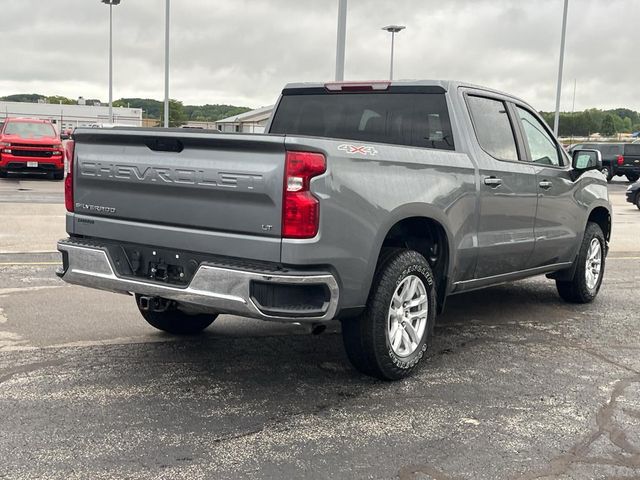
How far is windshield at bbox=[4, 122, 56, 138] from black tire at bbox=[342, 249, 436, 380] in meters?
20.2

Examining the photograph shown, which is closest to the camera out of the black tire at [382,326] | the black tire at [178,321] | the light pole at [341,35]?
the black tire at [382,326]

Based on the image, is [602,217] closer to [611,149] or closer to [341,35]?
[341,35]

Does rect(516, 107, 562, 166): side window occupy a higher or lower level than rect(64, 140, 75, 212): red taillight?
higher

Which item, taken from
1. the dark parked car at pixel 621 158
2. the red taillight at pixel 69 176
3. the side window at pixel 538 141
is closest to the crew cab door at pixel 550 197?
the side window at pixel 538 141

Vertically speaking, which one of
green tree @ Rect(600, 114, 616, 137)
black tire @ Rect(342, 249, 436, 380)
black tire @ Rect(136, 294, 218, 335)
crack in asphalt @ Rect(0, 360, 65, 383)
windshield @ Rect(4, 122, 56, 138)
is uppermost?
green tree @ Rect(600, 114, 616, 137)

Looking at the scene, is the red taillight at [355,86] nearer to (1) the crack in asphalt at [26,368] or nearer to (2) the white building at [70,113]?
(1) the crack in asphalt at [26,368]

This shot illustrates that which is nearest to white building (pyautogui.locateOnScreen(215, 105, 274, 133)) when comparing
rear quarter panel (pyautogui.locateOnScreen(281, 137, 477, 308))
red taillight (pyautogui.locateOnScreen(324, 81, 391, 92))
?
red taillight (pyautogui.locateOnScreen(324, 81, 391, 92))

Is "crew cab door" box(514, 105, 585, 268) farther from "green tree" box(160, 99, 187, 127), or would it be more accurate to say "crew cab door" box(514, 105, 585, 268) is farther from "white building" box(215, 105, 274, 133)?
"green tree" box(160, 99, 187, 127)

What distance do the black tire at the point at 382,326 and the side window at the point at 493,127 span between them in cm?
139

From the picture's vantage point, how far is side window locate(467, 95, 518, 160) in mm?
5715

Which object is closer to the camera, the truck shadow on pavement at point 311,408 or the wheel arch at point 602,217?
the truck shadow on pavement at point 311,408

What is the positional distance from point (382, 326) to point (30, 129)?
2090 centimetres

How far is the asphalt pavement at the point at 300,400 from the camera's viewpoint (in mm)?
3568

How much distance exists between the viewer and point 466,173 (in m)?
5.30
